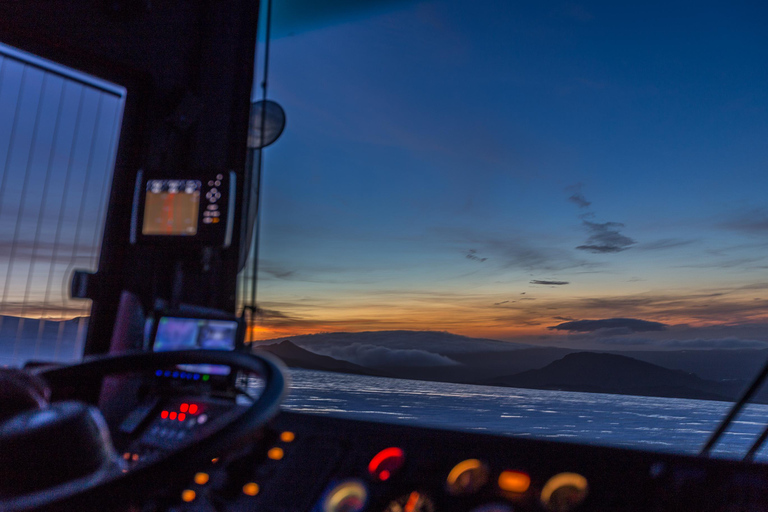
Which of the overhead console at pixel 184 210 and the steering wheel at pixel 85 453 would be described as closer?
the steering wheel at pixel 85 453

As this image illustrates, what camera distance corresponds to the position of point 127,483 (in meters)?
0.32

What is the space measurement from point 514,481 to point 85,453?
55cm

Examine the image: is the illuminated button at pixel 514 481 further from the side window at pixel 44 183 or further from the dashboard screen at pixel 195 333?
the side window at pixel 44 183

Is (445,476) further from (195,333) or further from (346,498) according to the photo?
(195,333)

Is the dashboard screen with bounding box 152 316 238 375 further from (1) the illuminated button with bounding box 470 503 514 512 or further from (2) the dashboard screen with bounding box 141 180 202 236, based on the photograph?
(1) the illuminated button with bounding box 470 503 514 512

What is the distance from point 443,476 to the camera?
0.70 m

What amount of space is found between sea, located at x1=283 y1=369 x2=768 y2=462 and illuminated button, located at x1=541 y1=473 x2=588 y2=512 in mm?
532

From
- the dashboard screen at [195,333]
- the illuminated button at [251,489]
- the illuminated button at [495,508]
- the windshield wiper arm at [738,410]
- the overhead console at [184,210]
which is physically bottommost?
the illuminated button at [251,489]

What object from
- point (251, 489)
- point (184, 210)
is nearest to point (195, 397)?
point (251, 489)

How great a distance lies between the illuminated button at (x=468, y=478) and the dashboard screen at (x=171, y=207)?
51.9 inches

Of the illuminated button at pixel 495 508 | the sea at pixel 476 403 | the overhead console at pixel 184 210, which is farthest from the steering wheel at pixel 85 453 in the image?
the overhead console at pixel 184 210

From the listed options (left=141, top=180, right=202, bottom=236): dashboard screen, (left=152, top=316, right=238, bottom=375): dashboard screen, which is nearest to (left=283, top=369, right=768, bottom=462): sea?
(left=152, top=316, right=238, bottom=375): dashboard screen

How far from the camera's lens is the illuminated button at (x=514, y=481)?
67 cm

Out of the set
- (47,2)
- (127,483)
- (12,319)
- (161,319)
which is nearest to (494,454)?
(127,483)
